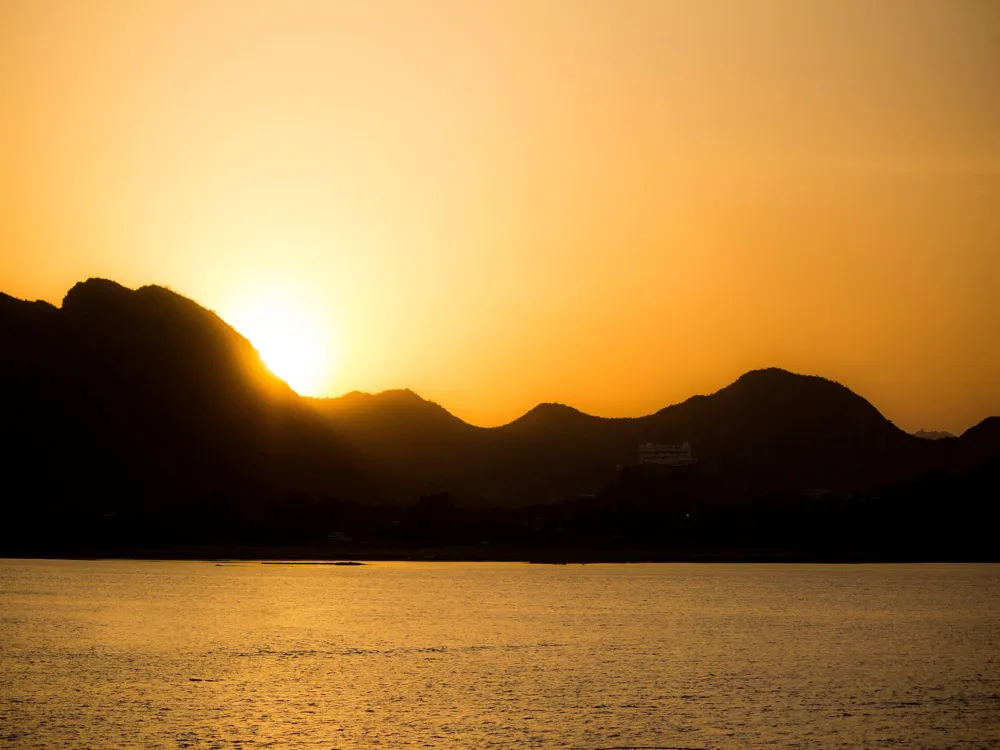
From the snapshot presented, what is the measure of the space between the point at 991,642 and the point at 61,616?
→ 88787mm

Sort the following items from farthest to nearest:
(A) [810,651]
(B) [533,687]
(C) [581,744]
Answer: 1. (A) [810,651]
2. (B) [533,687]
3. (C) [581,744]

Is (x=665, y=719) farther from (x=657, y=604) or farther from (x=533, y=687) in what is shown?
Result: (x=657, y=604)

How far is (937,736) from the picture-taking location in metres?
55.6

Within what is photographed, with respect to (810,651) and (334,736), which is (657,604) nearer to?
(810,651)

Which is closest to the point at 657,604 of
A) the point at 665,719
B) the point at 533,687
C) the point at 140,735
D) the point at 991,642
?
the point at 991,642

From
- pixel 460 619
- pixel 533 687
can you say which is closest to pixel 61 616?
pixel 460 619

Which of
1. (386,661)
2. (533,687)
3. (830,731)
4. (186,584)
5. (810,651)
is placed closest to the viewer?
(830,731)

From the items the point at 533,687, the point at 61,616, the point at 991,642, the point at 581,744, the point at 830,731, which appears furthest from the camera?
the point at 61,616

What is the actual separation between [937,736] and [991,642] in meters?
55.4

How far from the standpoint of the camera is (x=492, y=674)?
78188mm

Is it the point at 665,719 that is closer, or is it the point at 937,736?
the point at 937,736

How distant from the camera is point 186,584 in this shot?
640ft

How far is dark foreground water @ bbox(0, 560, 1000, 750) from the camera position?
55.9 metres

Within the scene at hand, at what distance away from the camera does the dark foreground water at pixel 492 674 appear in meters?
55.9
